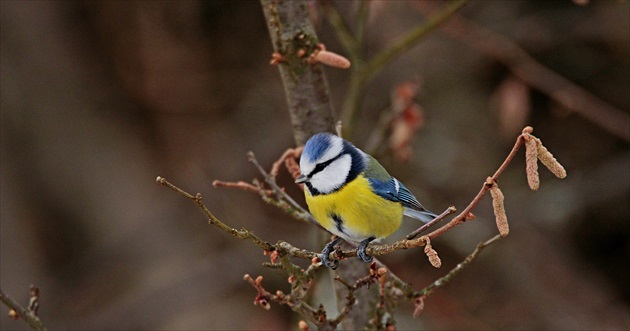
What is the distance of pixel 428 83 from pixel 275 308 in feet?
5.56

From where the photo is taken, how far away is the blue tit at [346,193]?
6.42 ft

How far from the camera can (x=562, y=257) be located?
4.12 m

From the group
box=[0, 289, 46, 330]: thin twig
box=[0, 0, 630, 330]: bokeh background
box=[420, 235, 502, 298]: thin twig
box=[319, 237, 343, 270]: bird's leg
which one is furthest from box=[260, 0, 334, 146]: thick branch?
box=[0, 0, 630, 330]: bokeh background

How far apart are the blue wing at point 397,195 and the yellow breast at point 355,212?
24 millimetres

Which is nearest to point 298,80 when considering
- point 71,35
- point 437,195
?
point 437,195

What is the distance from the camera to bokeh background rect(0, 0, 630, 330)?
398 cm

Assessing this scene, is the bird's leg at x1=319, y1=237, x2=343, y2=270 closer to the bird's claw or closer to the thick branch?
the bird's claw

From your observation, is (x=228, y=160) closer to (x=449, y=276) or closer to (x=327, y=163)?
(x=327, y=163)

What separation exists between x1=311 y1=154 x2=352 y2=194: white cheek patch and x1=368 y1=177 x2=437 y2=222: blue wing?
0.08 meters

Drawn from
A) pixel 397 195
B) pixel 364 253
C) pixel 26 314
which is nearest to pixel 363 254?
pixel 364 253

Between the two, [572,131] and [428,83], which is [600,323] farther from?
[428,83]

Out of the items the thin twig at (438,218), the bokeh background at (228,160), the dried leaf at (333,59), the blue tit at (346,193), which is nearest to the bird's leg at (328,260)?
the blue tit at (346,193)

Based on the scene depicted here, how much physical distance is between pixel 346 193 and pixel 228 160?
7.78 ft

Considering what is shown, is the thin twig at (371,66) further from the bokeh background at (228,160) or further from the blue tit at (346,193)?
the bokeh background at (228,160)
